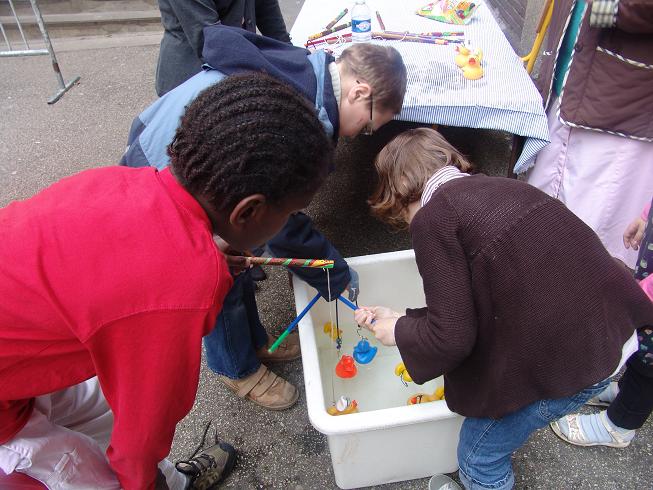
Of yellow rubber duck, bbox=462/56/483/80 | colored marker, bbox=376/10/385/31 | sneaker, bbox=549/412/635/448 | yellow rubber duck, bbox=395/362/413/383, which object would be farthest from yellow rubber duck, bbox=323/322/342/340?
colored marker, bbox=376/10/385/31

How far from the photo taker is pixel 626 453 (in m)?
1.45

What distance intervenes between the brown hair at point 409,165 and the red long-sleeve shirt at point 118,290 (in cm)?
52

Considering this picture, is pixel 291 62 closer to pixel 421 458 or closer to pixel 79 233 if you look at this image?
pixel 79 233

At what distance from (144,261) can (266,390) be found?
103 centimetres

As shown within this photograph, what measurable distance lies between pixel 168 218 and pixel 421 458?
0.98m

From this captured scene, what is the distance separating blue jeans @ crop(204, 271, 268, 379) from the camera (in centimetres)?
143

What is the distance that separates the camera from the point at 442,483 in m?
1.35

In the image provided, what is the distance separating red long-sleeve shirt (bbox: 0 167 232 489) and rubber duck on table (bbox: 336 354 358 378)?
92cm

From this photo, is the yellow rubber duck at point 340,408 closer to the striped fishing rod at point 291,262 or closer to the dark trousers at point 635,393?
the striped fishing rod at point 291,262

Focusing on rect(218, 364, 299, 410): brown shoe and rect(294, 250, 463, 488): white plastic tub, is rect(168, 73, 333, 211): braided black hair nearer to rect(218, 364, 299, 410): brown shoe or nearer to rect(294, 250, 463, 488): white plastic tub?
rect(294, 250, 463, 488): white plastic tub

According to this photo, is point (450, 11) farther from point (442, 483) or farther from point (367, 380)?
point (442, 483)

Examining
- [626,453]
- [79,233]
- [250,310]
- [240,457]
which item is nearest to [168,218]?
[79,233]

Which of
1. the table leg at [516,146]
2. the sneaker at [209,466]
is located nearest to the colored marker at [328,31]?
the table leg at [516,146]

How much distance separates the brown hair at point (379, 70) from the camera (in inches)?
51.1
